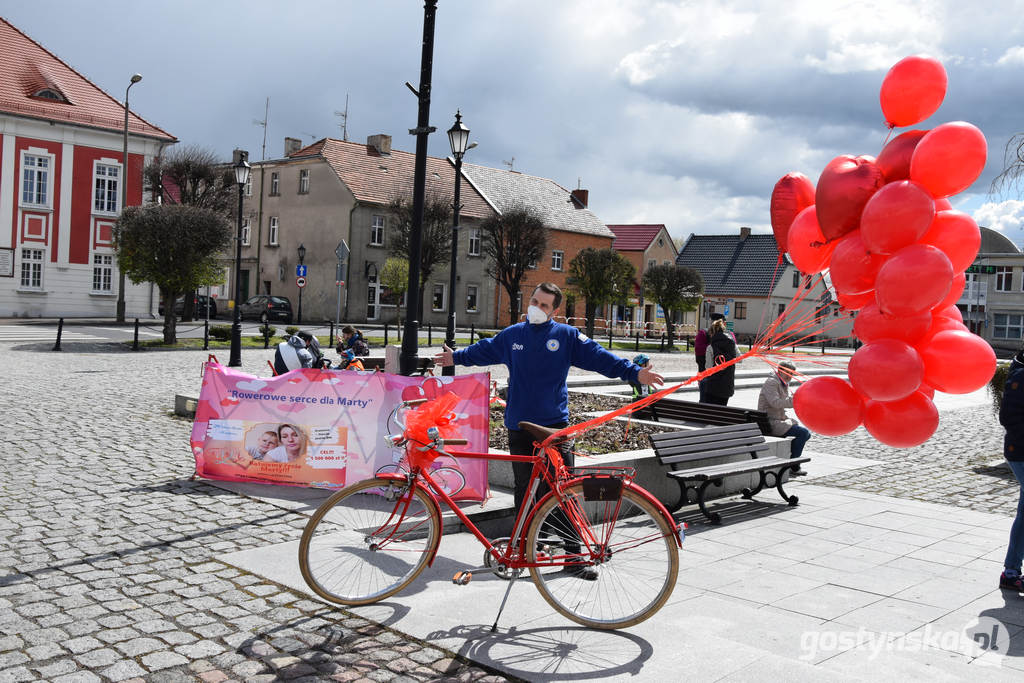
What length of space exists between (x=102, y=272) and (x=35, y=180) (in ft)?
15.9

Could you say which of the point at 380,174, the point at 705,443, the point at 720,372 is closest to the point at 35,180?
the point at 380,174

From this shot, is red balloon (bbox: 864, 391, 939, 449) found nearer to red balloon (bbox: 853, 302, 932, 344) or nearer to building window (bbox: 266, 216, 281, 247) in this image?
red balloon (bbox: 853, 302, 932, 344)

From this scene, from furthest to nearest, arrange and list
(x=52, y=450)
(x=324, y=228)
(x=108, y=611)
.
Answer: (x=324, y=228) < (x=52, y=450) < (x=108, y=611)

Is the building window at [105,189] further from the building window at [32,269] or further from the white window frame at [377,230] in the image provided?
the white window frame at [377,230]

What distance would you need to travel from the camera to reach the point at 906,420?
4.41m

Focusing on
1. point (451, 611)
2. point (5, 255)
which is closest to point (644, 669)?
point (451, 611)

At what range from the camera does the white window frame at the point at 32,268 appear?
37.9 meters

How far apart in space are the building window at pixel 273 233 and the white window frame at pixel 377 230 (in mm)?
6683

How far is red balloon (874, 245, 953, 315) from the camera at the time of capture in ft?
13.4

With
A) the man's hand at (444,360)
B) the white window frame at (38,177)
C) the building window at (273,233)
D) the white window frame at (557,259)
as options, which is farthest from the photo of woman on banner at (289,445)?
the white window frame at (557,259)

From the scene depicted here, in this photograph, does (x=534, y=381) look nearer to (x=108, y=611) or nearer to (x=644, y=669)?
(x=644, y=669)

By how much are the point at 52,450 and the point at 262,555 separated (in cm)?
443

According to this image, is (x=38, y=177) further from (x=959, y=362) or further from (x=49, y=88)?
(x=959, y=362)

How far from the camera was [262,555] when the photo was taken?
5.84m
